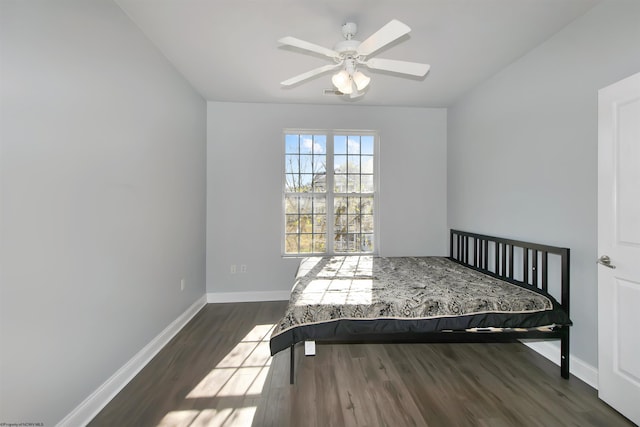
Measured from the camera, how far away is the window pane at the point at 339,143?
3.99 metres

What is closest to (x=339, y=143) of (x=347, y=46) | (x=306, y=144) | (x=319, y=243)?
(x=306, y=144)

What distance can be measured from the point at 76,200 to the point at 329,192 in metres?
2.85

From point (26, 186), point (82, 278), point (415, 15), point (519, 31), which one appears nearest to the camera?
point (26, 186)

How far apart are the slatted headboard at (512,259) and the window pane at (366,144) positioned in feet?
5.25

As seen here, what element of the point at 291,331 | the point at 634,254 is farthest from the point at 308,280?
the point at 634,254

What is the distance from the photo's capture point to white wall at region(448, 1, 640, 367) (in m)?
1.90

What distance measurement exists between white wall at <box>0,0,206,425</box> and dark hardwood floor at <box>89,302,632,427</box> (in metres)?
0.36

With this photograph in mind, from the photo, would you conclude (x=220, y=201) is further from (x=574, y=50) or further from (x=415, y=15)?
(x=574, y=50)

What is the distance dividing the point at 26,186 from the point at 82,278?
1.97ft

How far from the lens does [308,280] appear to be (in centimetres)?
257

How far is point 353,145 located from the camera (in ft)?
13.2

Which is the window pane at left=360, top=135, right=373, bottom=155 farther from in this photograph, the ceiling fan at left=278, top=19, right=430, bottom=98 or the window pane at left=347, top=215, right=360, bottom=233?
the ceiling fan at left=278, top=19, right=430, bottom=98

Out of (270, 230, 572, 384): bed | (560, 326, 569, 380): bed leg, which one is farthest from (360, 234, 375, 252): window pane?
(560, 326, 569, 380): bed leg

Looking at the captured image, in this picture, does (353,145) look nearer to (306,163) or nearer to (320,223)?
(306,163)
